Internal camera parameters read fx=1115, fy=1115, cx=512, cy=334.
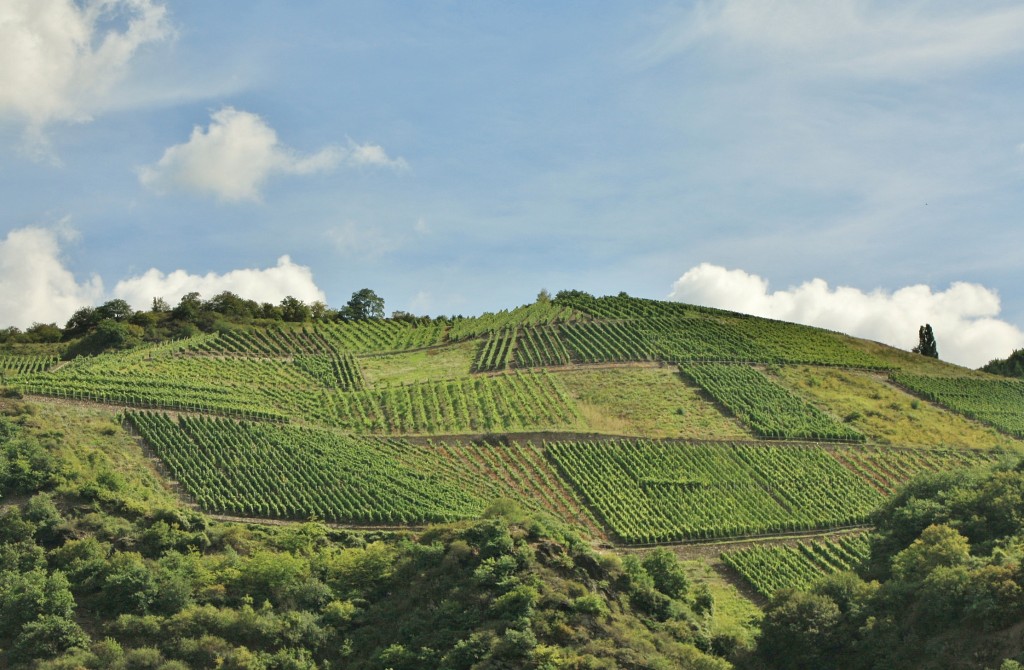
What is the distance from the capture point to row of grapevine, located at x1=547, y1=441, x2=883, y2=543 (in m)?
60.5

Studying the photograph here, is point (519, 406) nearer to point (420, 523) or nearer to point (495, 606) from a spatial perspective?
point (420, 523)

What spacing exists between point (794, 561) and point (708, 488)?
844cm

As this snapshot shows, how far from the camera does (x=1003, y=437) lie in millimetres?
78625

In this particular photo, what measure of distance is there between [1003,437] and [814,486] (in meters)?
20.7

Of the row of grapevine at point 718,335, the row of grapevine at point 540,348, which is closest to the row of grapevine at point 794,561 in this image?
the row of grapevine at point 718,335

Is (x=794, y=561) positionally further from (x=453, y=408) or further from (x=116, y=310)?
(x=116, y=310)

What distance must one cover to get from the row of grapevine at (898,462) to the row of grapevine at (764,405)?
2.55 m

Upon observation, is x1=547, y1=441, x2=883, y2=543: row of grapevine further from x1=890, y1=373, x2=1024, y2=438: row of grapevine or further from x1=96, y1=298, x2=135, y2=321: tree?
x1=96, y1=298, x2=135, y2=321: tree

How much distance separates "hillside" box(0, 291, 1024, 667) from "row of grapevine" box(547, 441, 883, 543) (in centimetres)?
16

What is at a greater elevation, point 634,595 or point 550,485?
point 550,485

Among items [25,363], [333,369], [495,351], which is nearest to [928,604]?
[333,369]

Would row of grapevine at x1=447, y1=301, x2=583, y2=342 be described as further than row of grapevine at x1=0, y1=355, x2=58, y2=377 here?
Yes

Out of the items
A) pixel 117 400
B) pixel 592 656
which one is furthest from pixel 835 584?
pixel 117 400

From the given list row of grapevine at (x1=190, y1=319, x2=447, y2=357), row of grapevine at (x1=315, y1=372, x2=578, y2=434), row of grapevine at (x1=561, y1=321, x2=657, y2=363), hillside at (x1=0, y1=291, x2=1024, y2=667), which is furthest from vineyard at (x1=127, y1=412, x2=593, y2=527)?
row of grapevine at (x1=561, y1=321, x2=657, y2=363)
